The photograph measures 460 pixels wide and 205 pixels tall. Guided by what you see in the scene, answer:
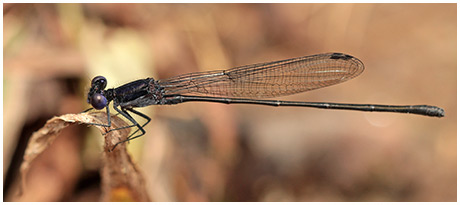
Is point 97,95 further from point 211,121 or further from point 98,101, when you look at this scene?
point 211,121

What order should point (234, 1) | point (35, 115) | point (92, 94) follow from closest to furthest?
point (92, 94), point (35, 115), point (234, 1)

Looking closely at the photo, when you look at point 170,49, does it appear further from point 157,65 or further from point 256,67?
point 256,67

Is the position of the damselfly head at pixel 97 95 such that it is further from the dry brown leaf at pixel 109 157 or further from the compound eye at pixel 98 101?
the dry brown leaf at pixel 109 157

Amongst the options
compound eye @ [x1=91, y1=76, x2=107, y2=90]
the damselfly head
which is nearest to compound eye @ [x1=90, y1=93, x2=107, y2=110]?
the damselfly head

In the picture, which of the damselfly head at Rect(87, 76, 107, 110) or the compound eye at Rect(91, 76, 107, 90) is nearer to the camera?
the damselfly head at Rect(87, 76, 107, 110)

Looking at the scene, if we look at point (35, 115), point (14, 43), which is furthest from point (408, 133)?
point (14, 43)

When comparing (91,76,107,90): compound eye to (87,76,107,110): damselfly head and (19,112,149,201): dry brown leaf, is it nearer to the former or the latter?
(87,76,107,110): damselfly head

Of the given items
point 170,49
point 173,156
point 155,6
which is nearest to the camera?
point 173,156
